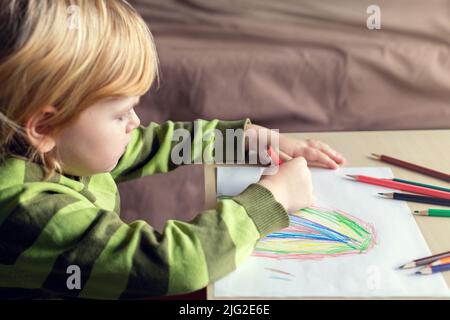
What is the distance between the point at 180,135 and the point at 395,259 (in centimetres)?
40

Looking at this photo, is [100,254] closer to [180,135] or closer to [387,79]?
[180,135]

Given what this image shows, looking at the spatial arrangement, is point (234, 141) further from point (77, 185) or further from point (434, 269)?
point (434, 269)

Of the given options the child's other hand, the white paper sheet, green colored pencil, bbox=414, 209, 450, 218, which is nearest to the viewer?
the white paper sheet

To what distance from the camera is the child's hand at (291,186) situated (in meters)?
0.82

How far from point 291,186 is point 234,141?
20 cm

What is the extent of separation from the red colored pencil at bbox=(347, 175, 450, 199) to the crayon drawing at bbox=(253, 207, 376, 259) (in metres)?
0.09

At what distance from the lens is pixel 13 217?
729 mm

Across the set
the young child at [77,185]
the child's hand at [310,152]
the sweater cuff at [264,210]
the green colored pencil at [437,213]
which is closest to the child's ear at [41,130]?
the young child at [77,185]

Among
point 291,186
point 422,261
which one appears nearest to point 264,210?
point 291,186

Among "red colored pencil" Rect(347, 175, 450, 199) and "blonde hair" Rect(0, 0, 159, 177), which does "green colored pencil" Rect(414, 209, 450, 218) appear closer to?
"red colored pencil" Rect(347, 175, 450, 199)

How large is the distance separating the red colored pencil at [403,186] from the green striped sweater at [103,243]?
0.18 meters

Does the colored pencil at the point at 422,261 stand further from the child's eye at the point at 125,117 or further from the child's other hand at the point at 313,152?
the child's eye at the point at 125,117

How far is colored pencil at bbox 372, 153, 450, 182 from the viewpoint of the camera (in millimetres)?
911

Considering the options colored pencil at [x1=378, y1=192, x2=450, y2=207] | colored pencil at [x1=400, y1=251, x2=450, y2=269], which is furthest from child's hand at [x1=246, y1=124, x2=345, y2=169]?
colored pencil at [x1=400, y1=251, x2=450, y2=269]
